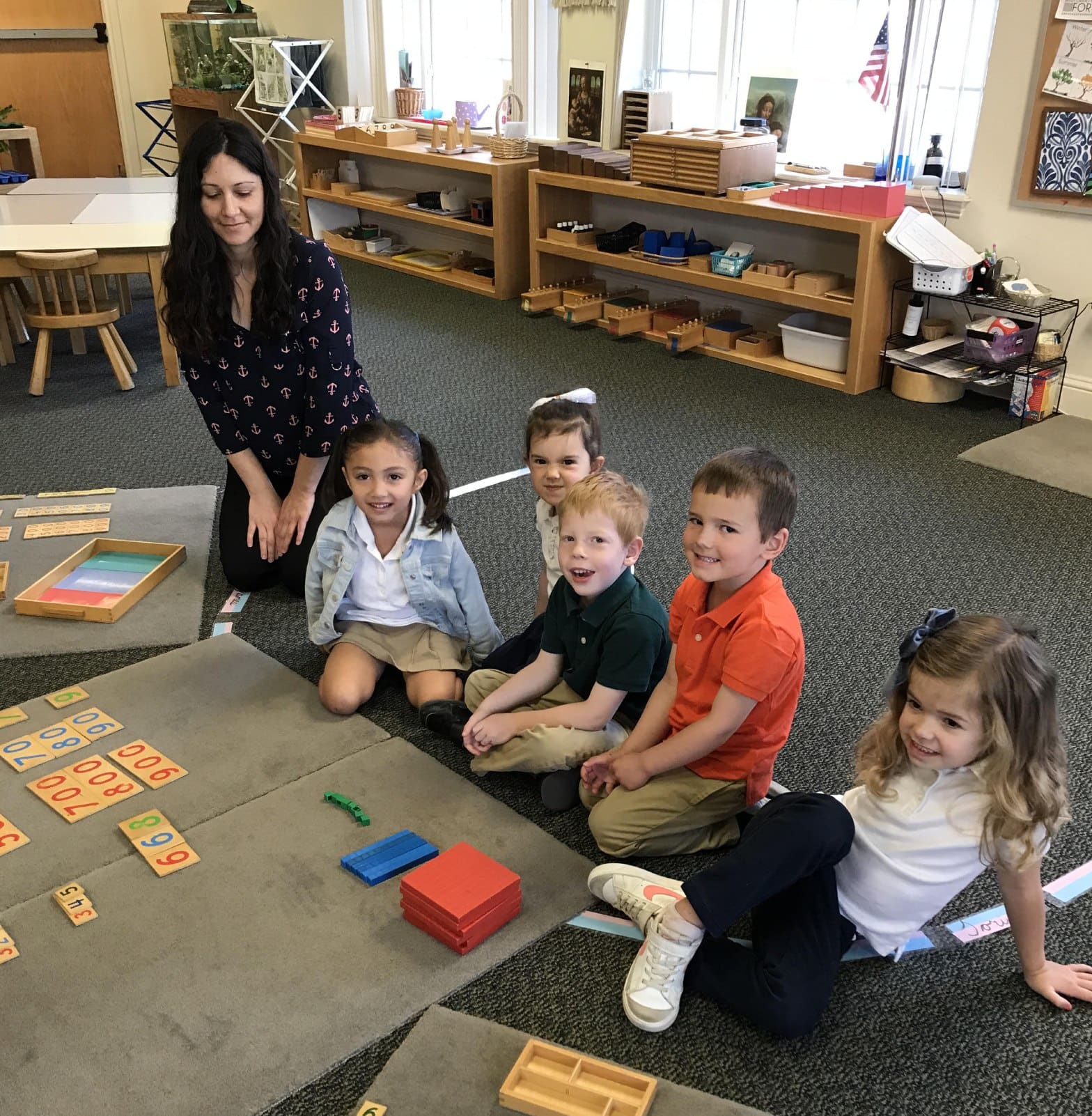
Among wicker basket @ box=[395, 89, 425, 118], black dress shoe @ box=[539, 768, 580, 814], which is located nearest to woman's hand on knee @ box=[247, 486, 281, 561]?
black dress shoe @ box=[539, 768, 580, 814]

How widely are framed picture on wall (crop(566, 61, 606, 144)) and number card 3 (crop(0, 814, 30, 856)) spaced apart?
4.06 m

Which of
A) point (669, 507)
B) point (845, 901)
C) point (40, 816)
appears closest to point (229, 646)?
point (40, 816)

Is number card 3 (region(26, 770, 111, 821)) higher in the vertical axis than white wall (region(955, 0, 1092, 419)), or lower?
lower

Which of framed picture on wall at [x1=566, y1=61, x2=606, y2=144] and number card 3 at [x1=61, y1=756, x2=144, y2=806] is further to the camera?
framed picture on wall at [x1=566, y1=61, x2=606, y2=144]

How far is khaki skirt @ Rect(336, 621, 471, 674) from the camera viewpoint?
2195 mm

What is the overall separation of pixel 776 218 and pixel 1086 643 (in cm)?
210

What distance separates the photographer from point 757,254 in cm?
438

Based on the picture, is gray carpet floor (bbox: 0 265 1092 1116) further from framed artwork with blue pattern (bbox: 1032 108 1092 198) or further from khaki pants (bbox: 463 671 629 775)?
framed artwork with blue pattern (bbox: 1032 108 1092 198)

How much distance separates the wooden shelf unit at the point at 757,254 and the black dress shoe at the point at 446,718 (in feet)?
7.78

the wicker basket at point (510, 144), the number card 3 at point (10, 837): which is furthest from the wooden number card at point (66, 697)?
the wicker basket at point (510, 144)

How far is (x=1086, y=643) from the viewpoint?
2346 mm

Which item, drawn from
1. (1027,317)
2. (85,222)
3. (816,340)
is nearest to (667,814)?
(1027,317)

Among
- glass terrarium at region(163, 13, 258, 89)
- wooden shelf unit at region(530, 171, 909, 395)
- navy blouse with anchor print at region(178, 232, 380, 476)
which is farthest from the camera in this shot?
glass terrarium at region(163, 13, 258, 89)

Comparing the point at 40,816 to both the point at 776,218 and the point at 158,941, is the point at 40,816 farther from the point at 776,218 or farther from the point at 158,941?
the point at 776,218
